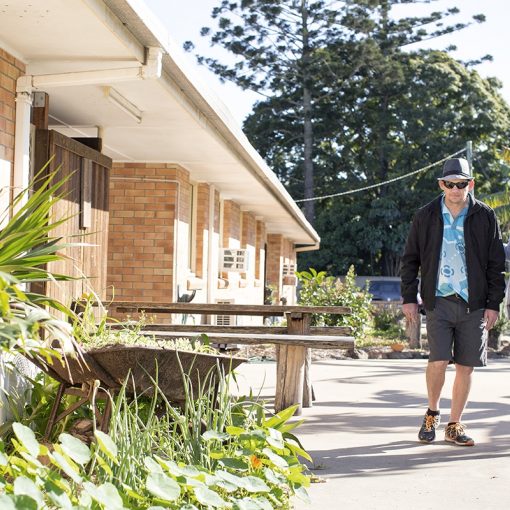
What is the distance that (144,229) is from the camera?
12570mm

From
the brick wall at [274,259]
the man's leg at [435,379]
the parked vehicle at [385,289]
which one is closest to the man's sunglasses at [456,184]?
the man's leg at [435,379]

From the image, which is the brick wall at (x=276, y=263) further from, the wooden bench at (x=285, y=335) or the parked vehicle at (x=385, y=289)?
the wooden bench at (x=285, y=335)

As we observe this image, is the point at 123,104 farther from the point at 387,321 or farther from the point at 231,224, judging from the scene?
the point at 387,321

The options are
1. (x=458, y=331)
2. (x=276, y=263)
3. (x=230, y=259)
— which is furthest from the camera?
(x=276, y=263)

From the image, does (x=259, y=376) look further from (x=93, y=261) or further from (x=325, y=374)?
(x=93, y=261)

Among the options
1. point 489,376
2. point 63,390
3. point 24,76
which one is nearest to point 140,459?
point 63,390

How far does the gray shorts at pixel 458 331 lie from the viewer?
21.5ft

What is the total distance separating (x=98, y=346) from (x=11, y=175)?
2.40 m

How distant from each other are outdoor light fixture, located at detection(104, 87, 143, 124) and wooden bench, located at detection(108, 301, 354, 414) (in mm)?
1625

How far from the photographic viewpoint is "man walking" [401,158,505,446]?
6.52m

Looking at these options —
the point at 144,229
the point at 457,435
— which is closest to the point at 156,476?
the point at 457,435

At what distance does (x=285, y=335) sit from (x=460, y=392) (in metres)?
1.26

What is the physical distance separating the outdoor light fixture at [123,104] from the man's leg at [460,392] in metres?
3.28

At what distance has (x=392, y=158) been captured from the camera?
42.0 m
